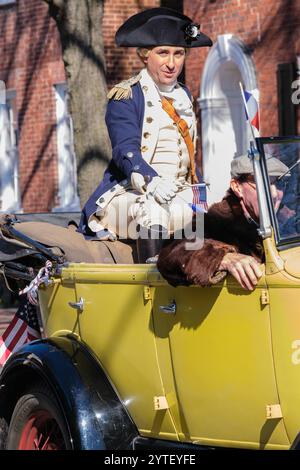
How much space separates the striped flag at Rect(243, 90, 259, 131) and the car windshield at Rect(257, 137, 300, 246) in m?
0.12

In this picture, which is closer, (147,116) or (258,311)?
(258,311)

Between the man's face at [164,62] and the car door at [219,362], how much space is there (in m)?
1.32

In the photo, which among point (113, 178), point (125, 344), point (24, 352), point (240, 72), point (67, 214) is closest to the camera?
point (125, 344)

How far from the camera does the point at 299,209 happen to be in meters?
4.44

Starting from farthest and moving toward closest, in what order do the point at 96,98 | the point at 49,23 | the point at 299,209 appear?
1. the point at 49,23
2. the point at 96,98
3. the point at 299,209

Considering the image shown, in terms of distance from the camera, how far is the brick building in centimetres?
1478

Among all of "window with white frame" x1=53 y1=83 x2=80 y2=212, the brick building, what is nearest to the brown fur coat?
the brick building

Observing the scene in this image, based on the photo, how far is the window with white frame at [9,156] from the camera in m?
20.9

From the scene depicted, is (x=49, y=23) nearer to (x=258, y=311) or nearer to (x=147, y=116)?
(x=147, y=116)

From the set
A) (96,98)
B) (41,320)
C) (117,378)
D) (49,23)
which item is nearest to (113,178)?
(41,320)

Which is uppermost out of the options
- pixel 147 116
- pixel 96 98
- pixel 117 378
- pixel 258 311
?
pixel 96 98

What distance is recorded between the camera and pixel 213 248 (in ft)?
14.3

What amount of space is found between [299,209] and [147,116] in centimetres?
135

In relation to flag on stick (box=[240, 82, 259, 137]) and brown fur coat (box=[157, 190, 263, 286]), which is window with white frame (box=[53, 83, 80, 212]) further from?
flag on stick (box=[240, 82, 259, 137])
